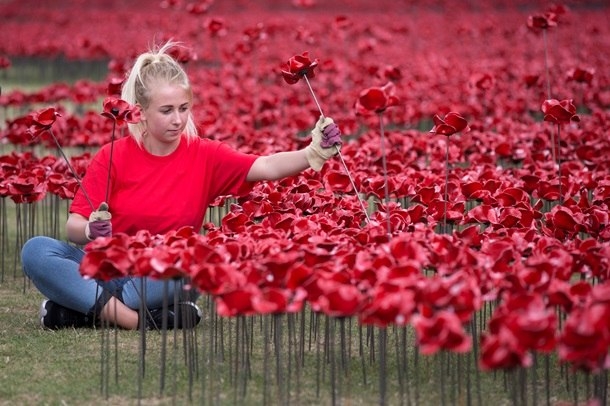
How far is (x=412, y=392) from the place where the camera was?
4.71m

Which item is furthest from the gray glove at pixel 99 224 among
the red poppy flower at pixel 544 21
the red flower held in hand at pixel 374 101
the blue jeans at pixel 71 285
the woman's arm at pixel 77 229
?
the red poppy flower at pixel 544 21

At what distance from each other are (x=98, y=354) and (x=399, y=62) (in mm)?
10657

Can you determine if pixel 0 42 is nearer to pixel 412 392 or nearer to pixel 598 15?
pixel 598 15

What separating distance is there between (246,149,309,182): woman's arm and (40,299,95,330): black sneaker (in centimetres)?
117

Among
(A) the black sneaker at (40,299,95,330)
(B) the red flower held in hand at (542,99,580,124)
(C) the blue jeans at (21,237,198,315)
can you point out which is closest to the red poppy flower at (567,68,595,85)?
(B) the red flower held in hand at (542,99,580,124)

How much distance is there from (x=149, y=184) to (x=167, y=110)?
16.0 inches

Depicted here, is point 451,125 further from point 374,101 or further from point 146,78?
point 146,78

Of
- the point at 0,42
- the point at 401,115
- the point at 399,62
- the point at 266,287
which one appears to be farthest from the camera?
the point at 0,42

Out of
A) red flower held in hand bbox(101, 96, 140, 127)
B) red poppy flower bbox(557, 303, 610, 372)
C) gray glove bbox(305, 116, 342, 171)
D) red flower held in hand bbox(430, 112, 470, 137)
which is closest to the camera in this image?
red poppy flower bbox(557, 303, 610, 372)

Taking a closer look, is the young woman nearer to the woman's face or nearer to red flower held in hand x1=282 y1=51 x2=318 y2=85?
the woman's face

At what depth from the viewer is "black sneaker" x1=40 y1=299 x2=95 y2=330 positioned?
5.74m

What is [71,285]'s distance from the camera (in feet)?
18.4

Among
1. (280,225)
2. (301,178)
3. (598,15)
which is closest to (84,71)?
(598,15)

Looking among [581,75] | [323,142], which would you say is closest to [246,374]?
[323,142]
